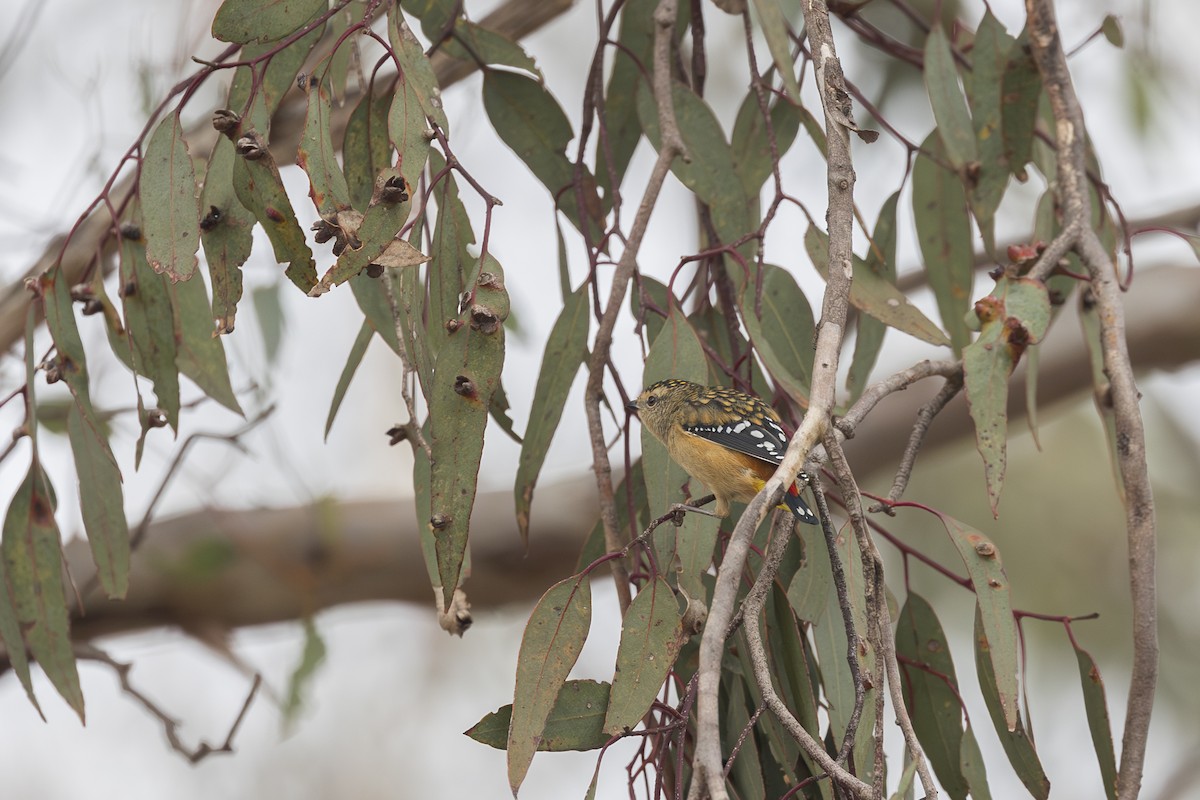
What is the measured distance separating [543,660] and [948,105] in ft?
4.30

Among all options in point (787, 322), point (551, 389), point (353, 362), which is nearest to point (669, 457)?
point (551, 389)

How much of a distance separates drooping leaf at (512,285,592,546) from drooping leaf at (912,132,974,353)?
0.86 m

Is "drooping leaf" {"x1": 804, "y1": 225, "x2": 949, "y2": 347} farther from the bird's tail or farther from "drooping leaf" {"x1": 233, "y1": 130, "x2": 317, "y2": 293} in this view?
"drooping leaf" {"x1": 233, "y1": 130, "x2": 317, "y2": 293}

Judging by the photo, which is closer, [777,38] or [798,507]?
[798,507]

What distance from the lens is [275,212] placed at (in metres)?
1.48

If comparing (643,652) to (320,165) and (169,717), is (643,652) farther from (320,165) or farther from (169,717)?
(169,717)

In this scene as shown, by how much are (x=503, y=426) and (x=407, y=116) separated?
1.71 feet

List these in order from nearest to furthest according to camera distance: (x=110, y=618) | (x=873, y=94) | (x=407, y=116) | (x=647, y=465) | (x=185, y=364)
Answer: (x=407, y=116), (x=647, y=465), (x=185, y=364), (x=110, y=618), (x=873, y=94)

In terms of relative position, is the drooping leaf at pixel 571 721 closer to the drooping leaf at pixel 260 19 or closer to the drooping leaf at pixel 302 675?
the drooping leaf at pixel 260 19

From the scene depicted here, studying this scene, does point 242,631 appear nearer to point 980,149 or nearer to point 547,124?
point 547,124

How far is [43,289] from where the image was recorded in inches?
72.7

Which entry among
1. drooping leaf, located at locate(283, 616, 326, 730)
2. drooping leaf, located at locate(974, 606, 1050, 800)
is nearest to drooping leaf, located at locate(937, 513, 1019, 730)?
drooping leaf, located at locate(974, 606, 1050, 800)

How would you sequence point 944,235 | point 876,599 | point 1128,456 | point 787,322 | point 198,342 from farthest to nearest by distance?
point 944,235 < point 198,342 < point 787,322 < point 1128,456 < point 876,599

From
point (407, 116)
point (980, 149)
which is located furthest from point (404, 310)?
point (980, 149)
